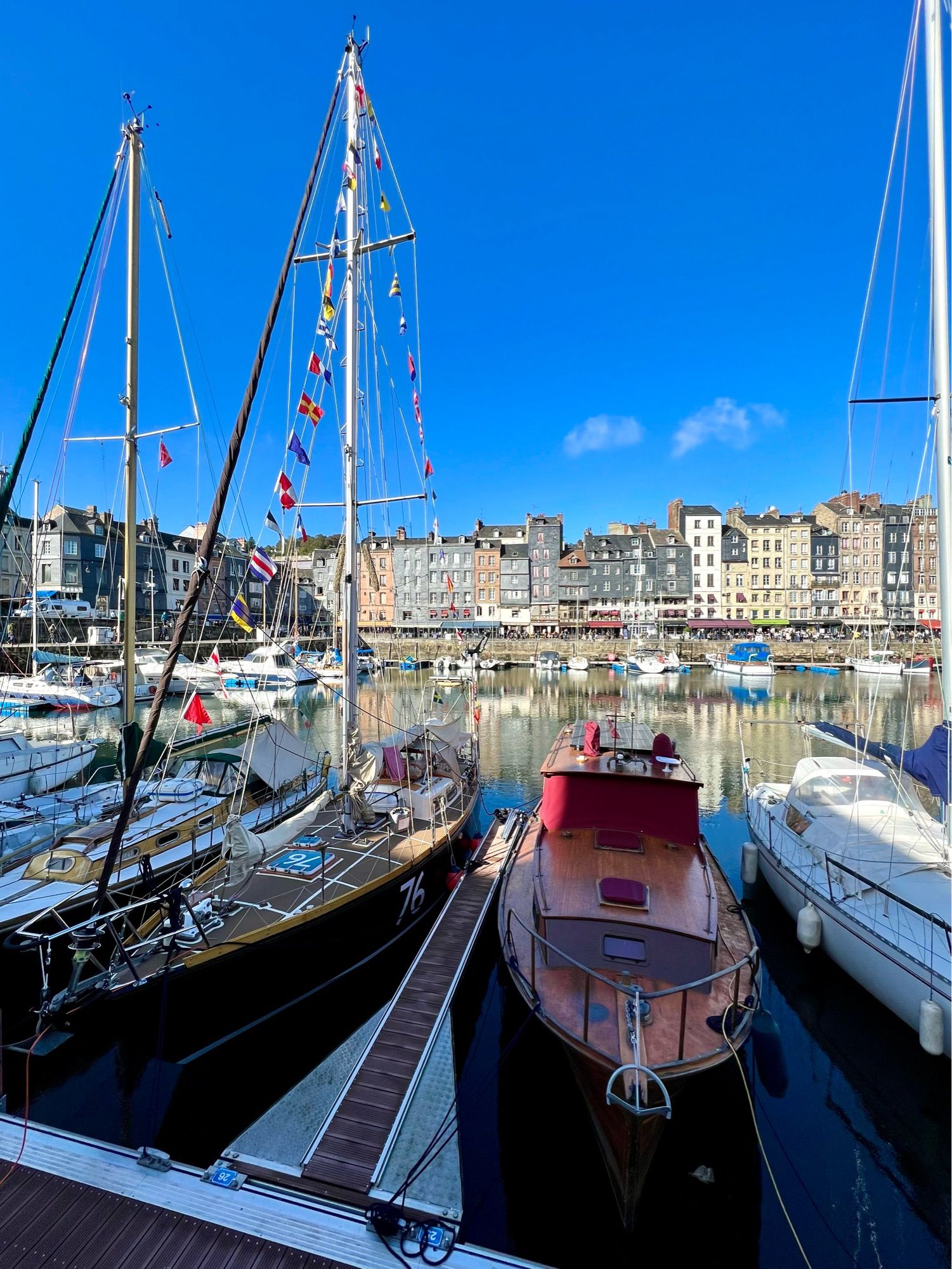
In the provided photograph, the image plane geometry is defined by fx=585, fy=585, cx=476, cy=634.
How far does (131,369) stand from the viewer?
45.1 feet

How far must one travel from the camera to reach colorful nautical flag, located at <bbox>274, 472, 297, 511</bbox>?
13086mm

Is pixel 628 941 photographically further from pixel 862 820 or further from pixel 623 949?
pixel 862 820

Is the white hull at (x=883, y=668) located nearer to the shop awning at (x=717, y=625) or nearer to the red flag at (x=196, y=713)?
the shop awning at (x=717, y=625)

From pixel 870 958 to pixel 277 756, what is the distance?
13.9m

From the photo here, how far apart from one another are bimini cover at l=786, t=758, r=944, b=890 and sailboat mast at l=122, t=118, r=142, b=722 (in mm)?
16194

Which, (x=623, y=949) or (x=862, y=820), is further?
(x=862, y=820)

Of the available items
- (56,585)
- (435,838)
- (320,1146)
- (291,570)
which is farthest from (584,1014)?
(56,585)

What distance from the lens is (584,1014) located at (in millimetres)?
6641

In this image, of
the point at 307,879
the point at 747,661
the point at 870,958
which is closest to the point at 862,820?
the point at 870,958

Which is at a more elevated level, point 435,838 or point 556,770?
point 556,770

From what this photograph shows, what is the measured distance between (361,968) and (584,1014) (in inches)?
215

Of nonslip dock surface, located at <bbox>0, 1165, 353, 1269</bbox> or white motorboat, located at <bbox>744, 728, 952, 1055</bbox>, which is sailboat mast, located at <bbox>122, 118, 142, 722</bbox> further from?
white motorboat, located at <bbox>744, 728, 952, 1055</bbox>

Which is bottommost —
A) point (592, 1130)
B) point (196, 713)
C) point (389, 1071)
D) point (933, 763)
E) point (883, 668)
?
point (592, 1130)

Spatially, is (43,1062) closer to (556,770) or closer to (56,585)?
(556,770)
